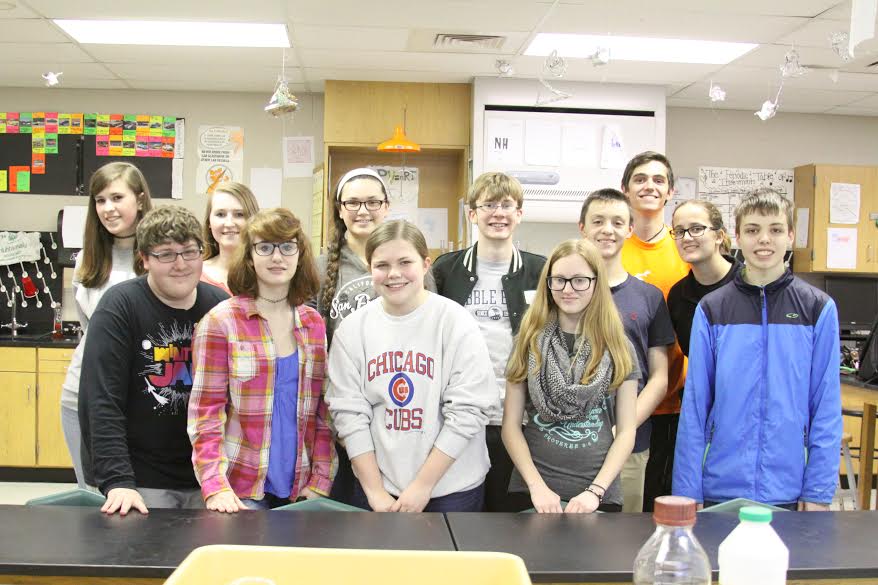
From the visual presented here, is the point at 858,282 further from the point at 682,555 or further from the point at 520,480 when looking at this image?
the point at 682,555

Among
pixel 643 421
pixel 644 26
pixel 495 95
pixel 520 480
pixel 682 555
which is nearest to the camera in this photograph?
pixel 682 555

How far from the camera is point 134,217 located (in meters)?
2.33

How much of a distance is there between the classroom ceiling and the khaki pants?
7.05ft

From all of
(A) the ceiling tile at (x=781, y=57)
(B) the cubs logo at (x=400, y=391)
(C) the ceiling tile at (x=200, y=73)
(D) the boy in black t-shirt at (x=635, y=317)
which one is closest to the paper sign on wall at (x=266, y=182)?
(C) the ceiling tile at (x=200, y=73)

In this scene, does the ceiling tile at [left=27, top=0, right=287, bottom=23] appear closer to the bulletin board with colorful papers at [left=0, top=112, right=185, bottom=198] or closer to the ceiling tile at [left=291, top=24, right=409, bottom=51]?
the ceiling tile at [left=291, top=24, right=409, bottom=51]

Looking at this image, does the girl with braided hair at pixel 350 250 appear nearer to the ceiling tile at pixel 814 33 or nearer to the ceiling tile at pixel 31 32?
the ceiling tile at pixel 31 32

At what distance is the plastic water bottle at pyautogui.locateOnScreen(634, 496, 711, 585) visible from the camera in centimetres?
89

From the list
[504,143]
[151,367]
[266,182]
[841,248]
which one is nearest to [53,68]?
[266,182]

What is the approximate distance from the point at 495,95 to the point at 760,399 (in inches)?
128

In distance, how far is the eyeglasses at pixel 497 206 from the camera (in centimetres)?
229

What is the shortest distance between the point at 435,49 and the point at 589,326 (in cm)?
262

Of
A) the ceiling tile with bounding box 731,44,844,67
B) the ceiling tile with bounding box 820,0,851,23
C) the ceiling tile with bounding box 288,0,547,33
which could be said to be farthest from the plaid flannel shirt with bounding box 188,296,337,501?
the ceiling tile with bounding box 731,44,844,67

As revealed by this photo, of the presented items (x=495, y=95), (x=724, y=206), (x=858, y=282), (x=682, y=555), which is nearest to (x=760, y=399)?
(x=682, y=555)

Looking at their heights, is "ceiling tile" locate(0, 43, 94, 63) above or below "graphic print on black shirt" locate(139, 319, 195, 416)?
above
